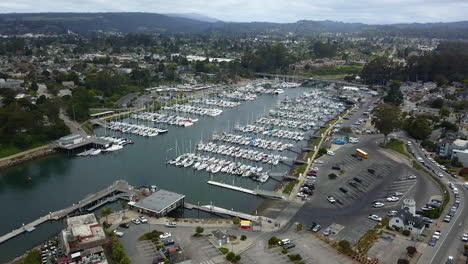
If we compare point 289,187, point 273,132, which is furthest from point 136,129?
point 289,187

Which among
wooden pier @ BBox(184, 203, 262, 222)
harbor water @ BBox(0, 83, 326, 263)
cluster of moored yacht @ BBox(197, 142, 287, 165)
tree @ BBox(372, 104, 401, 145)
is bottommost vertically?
harbor water @ BBox(0, 83, 326, 263)

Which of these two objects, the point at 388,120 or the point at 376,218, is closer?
the point at 376,218

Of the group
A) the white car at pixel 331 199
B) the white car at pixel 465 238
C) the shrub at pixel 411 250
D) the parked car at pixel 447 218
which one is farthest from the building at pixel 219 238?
the parked car at pixel 447 218

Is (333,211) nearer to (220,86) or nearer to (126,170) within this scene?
(126,170)

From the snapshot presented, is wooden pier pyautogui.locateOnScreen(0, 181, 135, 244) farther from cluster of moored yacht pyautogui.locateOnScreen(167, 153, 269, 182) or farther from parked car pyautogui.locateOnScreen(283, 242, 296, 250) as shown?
parked car pyautogui.locateOnScreen(283, 242, 296, 250)

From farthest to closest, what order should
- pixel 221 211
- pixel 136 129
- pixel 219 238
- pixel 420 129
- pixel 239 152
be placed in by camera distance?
pixel 136 129 < pixel 420 129 < pixel 239 152 < pixel 221 211 < pixel 219 238

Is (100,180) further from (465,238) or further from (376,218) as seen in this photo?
(465,238)

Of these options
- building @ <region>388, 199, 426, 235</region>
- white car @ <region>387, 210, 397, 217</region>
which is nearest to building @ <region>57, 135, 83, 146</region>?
white car @ <region>387, 210, 397, 217</region>
